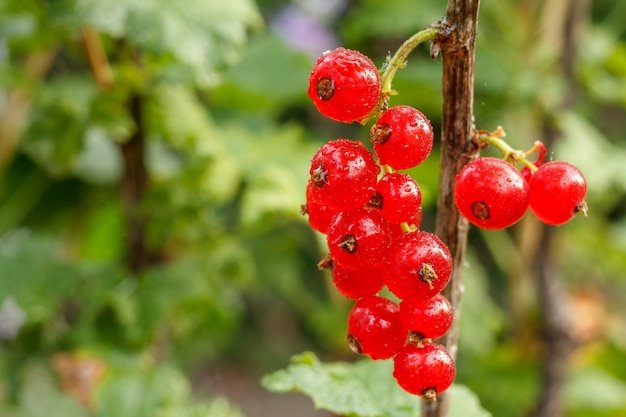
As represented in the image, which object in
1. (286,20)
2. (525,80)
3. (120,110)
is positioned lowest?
(120,110)

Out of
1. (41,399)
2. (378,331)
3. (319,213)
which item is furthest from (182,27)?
(41,399)

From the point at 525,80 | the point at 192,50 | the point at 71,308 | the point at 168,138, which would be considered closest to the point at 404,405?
the point at 192,50

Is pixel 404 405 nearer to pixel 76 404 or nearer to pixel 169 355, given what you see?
pixel 76 404

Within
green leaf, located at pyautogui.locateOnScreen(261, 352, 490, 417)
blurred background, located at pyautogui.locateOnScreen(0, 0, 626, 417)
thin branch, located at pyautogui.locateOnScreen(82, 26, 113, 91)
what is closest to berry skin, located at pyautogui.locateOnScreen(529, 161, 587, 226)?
green leaf, located at pyautogui.locateOnScreen(261, 352, 490, 417)

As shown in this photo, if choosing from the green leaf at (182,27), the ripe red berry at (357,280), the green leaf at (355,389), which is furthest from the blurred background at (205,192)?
the ripe red berry at (357,280)

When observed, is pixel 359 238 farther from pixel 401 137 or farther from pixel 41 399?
pixel 41 399
